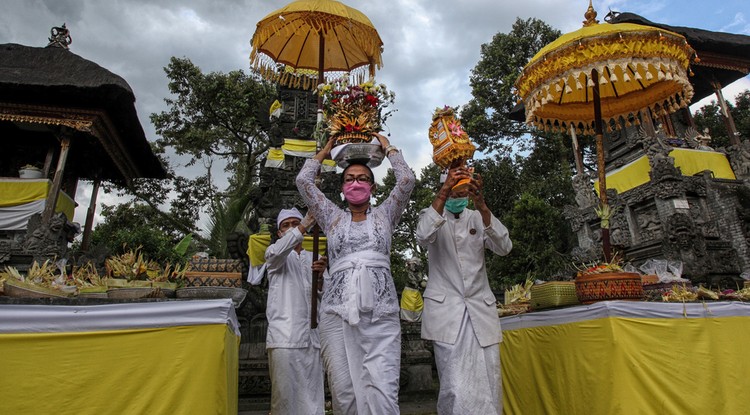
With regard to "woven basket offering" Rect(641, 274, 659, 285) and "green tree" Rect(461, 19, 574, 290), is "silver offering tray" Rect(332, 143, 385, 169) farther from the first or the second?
"green tree" Rect(461, 19, 574, 290)

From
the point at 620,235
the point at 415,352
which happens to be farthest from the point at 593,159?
the point at 415,352

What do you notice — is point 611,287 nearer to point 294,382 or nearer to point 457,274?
point 457,274

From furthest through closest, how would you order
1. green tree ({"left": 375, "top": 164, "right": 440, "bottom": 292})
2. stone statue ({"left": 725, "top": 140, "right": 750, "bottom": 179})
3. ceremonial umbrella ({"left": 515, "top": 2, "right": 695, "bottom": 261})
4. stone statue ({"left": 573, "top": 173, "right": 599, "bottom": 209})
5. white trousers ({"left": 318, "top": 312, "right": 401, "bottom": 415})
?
1. green tree ({"left": 375, "top": 164, "right": 440, "bottom": 292})
2. stone statue ({"left": 573, "top": 173, "right": 599, "bottom": 209})
3. stone statue ({"left": 725, "top": 140, "right": 750, "bottom": 179})
4. ceremonial umbrella ({"left": 515, "top": 2, "right": 695, "bottom": 261})
5. white trousers ({"left": 318, "top": 312, "right": 401, "bottom": 415})

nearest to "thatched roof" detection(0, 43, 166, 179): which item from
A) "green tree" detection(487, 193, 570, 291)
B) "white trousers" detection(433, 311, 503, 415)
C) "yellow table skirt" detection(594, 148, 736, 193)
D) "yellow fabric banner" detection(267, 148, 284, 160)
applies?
"yellow fabric banner" detection(267, 148, 284, 160)

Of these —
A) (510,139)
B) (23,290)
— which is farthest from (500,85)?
(23,290)

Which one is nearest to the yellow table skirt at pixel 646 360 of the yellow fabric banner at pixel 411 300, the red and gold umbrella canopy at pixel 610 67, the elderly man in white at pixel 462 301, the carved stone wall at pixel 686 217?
the elderly man in white at pixel 462 301

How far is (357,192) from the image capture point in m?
3.14

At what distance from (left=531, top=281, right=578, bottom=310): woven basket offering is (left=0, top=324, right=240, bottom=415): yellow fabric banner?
2662 mm

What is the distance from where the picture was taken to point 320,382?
4121 mm

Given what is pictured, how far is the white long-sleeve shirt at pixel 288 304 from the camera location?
12.8 ft

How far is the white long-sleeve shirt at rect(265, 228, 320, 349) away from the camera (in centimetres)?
389

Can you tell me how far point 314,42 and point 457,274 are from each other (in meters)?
3.57

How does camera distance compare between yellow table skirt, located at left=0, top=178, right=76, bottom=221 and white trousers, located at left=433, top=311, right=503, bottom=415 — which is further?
yellow table skirt, located at left=0, top=178, right=76, bottom=221

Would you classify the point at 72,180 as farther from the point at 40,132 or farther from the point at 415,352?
the point at 415,352
